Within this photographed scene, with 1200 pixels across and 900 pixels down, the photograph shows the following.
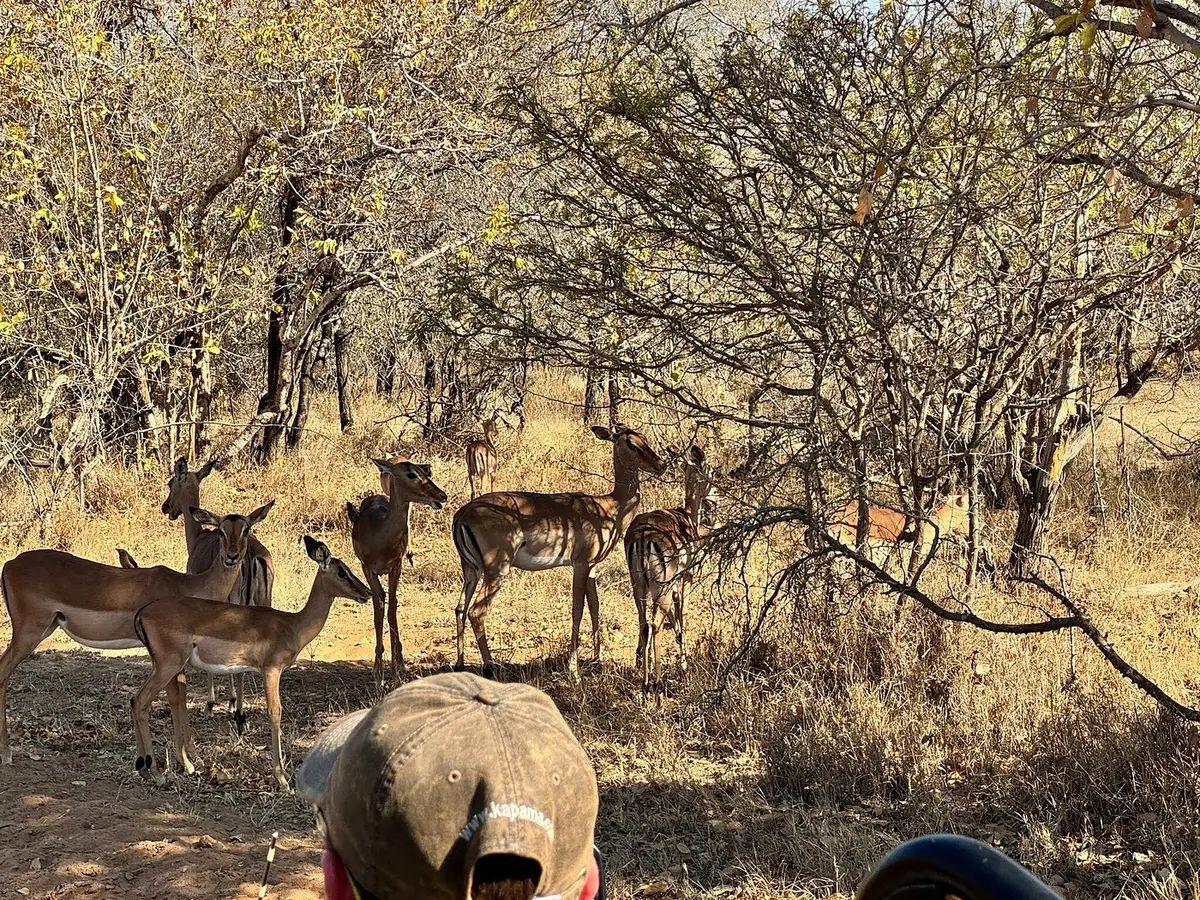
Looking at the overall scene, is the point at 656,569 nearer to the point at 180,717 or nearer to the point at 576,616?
the point at 576,616

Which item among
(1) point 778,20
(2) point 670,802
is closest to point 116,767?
(2) point 670,802

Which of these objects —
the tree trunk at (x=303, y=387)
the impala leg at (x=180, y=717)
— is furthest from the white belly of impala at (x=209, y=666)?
the tree trunk at (x=303, y=387)

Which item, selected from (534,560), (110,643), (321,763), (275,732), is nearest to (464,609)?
(534,560)

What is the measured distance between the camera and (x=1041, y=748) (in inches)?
240

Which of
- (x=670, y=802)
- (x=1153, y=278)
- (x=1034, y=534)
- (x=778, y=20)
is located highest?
(x=778, y=20)

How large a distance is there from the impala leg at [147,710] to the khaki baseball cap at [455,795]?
19.2ft

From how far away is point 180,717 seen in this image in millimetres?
7031

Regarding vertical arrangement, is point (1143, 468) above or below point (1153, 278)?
below

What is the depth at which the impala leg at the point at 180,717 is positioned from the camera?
6.99 m

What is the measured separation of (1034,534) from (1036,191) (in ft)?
12.4

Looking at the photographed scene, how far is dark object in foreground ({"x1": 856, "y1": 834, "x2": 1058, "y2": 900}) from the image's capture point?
1151 mm

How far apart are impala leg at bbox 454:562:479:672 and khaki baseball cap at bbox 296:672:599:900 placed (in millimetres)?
7539

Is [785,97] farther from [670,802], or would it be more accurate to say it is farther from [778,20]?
[670,802]

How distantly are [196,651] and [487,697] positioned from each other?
5973 millimetres
